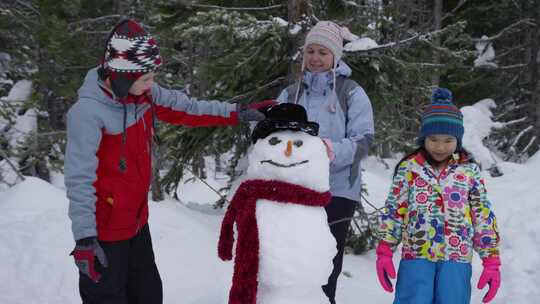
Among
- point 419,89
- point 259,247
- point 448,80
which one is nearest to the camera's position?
point 259,247

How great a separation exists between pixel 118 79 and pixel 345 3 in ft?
15.3

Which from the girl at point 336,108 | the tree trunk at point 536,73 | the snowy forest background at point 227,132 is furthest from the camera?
the tree trunk at point 536,73

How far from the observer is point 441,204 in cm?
314

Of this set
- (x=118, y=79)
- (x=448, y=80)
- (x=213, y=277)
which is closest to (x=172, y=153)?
(x=213, y=277)

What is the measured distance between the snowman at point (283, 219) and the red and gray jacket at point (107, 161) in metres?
0.60

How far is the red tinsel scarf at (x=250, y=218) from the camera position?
8.41 ft

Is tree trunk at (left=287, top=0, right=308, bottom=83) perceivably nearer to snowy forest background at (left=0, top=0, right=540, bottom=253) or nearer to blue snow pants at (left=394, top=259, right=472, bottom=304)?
snowy forest background at (left=0, top=0, right=540, bottom=253)

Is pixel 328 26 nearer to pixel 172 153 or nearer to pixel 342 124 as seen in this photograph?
pixel 342 124

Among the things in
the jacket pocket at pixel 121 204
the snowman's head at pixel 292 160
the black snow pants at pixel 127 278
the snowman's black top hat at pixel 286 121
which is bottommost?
the black snow pants at pixel 127 278

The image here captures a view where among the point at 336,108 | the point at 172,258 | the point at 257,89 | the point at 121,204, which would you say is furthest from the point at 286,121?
the point at 257,89

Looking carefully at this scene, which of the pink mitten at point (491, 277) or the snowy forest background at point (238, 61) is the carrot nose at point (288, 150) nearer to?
the snowy forest background at point (238, 61)

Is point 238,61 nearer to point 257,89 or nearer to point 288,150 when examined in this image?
point 257,89

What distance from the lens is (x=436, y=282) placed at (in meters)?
3.16

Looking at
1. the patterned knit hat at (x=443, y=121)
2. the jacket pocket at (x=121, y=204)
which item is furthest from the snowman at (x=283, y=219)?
the patterned knit hat at (x=443, y=121)
